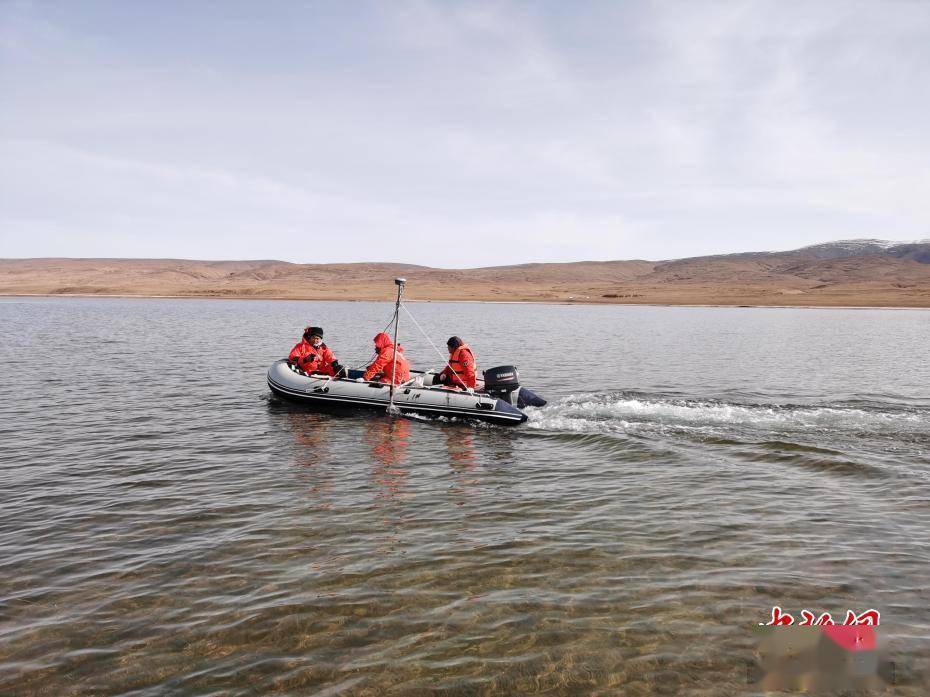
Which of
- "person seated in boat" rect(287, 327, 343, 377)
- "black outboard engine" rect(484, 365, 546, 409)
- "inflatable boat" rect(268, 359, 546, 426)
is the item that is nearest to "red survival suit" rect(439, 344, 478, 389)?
"inflatable boat" rect(268, 359, 546, 426)

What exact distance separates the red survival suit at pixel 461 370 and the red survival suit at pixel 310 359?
3.64 m

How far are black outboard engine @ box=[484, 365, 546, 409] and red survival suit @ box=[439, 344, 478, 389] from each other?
401 millimetres

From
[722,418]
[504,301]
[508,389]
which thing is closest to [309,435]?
[508,389]

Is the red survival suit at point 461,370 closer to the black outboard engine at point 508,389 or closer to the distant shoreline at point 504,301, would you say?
the black outboard engine at point 508,389

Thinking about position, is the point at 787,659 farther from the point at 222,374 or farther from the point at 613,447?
the point at 222,374

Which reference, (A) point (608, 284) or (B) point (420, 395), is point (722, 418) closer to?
(B) point (420, 395)

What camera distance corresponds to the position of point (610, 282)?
149 metres

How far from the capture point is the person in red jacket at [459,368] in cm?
1599

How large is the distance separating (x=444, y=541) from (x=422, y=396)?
26.0 feet

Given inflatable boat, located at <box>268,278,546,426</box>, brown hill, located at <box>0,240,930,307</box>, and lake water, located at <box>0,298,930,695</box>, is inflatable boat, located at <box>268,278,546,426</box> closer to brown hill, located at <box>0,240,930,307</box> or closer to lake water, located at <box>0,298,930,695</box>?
lake water, located at <box>0,298,930,695</box>

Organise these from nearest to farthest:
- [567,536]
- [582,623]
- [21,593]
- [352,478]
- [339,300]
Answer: [582,623], [21,593], [567,536], [352,478], [339,300]

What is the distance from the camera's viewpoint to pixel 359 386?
53.6ft

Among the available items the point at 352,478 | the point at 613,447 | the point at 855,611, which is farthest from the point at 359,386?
the point at 855,611

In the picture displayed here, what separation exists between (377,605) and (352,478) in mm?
4403
